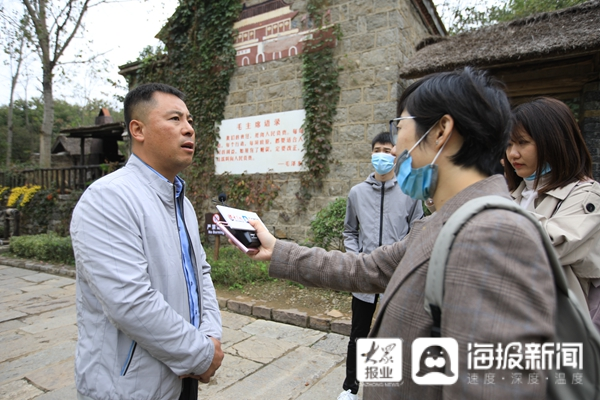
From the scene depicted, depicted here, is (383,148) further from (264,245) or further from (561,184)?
(264,245)

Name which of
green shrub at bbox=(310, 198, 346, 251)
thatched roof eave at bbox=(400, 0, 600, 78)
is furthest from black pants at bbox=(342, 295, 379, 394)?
thatched roof eave at bbox=(400, 0, 600, 78)

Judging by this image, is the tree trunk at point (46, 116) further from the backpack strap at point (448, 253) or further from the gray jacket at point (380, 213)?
the backpack strap at point (448, 253)

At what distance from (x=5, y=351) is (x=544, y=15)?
792 cm

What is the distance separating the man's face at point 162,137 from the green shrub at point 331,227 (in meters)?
3.57

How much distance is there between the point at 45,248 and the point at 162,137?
28.2ft

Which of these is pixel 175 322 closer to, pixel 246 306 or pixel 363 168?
pixel 246 306

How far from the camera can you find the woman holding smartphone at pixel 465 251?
33.0 inches

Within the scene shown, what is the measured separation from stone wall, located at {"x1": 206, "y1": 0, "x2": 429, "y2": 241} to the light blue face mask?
457 cm

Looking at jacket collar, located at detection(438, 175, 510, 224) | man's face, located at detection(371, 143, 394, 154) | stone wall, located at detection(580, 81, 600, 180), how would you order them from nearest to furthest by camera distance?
1. jacket collar, located at detection(438, 175, 510, 224)
2. man's face, located at detection(371, 143, 394, 154)
3. stone wall, located at detection(580, 81, 600, 180)

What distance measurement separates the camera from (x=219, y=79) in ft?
24.1

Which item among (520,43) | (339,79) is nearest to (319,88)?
(339,79)

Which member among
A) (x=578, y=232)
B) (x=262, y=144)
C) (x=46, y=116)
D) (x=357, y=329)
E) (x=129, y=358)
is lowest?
(x=357, y=329)

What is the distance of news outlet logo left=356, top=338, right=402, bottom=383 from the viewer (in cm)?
105

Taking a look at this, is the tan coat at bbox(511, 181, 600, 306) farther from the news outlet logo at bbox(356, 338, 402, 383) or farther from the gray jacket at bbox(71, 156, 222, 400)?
the gray jacket at bbox(71, 156, 222, 400)
